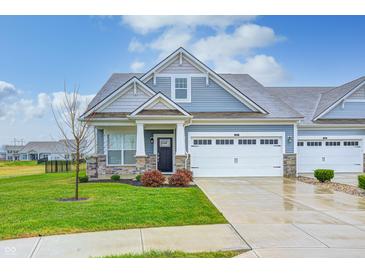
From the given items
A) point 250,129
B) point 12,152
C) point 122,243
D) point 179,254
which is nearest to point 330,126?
point 250,129

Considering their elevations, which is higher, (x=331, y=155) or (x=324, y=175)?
(x=331, y=155)

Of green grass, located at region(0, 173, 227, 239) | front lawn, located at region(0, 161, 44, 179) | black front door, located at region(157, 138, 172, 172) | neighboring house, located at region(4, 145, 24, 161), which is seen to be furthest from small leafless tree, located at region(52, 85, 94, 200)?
neighboring house, located at region(4, 145, 24, 161)

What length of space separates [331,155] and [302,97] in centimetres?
497

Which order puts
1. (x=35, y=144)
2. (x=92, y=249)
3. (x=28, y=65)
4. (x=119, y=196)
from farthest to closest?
(x=35, y=144) < (x=28, y=65) < (x=119, y=196) < (x=92, y=249)

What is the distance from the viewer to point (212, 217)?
23.1ft

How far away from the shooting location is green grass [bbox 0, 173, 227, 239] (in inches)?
247

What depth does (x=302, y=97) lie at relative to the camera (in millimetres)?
21203

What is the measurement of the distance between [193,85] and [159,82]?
6.17 feet

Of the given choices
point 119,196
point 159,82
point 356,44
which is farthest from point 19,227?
point 356,44

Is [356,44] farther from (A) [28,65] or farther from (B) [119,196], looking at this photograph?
(A) [28,65]

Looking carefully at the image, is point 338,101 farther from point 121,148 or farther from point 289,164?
point 121,148

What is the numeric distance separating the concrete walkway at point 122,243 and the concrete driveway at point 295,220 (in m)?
0.55

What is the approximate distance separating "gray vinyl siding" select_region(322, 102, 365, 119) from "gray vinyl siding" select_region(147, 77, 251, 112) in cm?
576

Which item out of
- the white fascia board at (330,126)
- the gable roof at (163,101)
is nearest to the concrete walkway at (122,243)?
the gable roof at (163,101)
